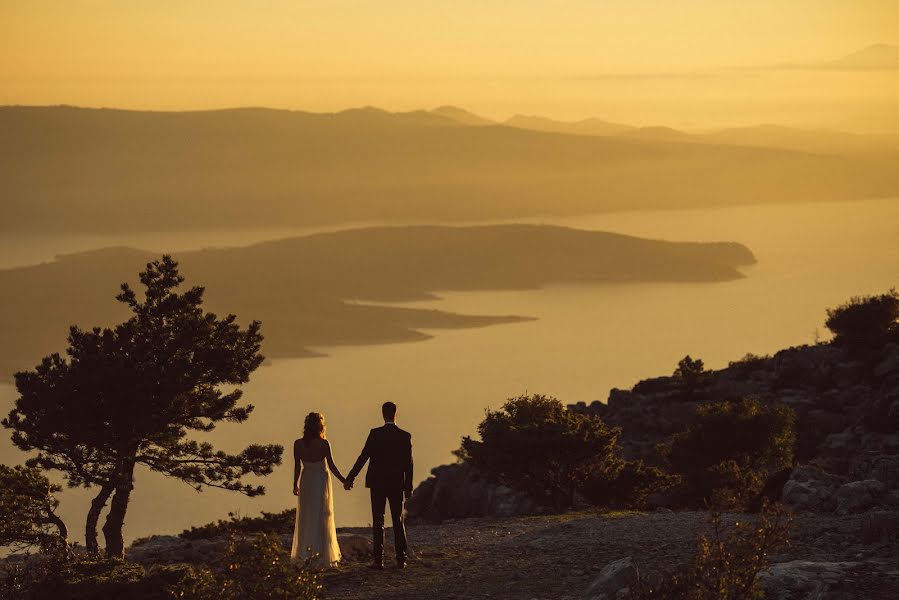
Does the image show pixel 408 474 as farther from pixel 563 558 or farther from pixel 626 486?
pixel 626 486

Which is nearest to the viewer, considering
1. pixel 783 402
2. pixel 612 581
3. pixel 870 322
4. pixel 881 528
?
pixel 612 581

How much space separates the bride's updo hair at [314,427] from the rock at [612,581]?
17.3ft

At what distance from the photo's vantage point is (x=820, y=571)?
18.2m

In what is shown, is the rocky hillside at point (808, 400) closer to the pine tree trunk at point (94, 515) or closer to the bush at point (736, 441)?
the bush at point (736, 441)

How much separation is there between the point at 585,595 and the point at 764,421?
111ft

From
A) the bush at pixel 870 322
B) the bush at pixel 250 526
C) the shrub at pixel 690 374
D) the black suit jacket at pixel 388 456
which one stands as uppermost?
the bush at pixel 870 322

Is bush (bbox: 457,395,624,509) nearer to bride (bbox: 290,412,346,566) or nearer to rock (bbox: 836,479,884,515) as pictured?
rock (bbox: 836,479,884,515)

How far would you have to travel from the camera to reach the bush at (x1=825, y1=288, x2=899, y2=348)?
2601 inches

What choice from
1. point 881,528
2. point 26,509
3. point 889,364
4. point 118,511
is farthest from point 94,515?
point 889,364

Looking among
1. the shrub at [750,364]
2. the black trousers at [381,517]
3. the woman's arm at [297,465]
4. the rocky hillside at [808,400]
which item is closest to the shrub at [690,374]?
the rocky hillside at [808,400]

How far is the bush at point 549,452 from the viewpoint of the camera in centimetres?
4203

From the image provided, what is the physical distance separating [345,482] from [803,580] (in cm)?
771

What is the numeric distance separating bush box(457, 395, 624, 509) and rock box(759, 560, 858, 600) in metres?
23.2

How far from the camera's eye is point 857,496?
25.1 m
